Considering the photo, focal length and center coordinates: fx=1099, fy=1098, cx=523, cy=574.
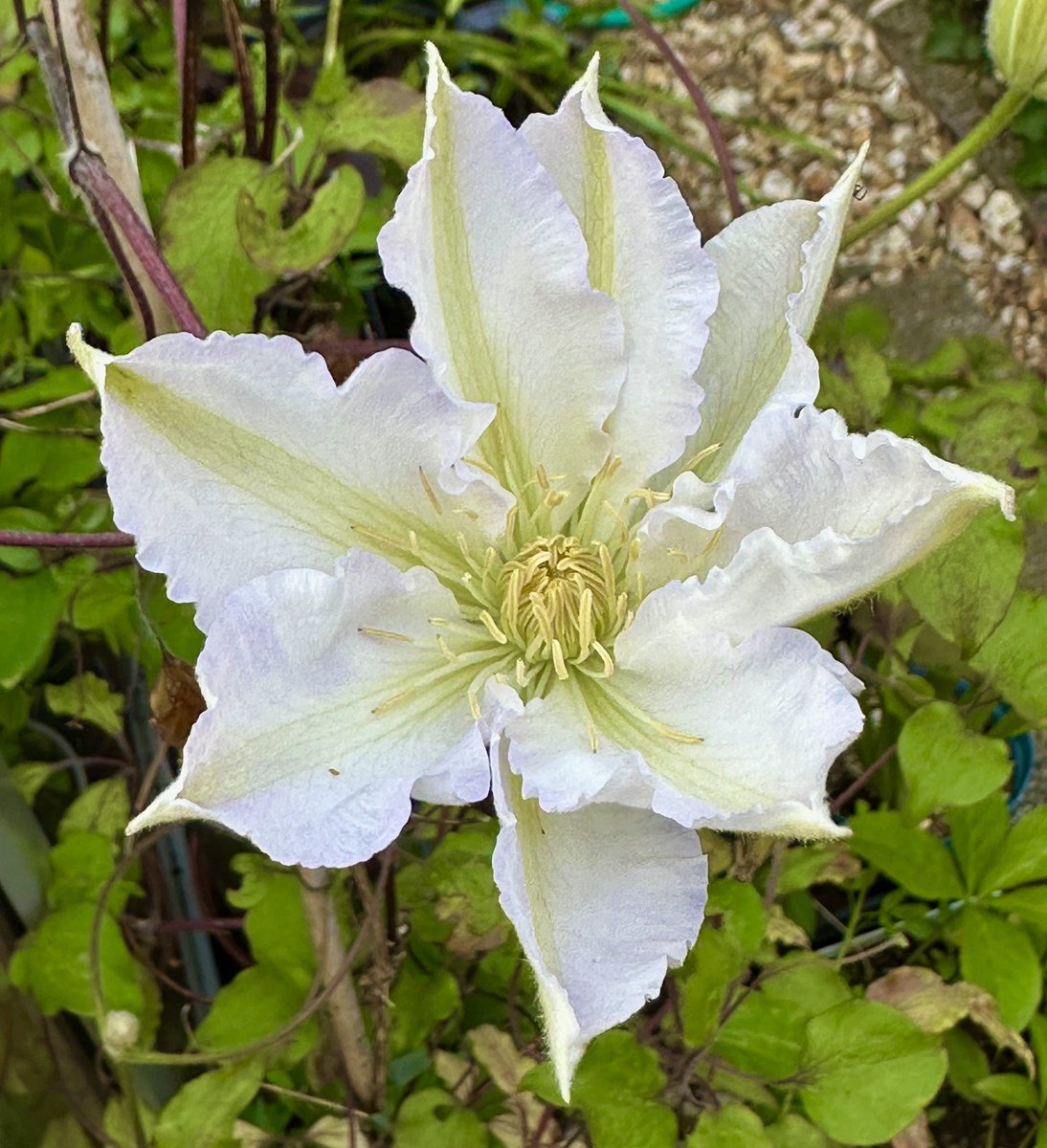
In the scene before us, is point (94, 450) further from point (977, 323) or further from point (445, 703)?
point (977, 323)

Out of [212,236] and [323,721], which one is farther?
[212,236]

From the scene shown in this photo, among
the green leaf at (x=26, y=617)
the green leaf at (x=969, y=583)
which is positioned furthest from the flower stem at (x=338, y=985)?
the green leaf at (x=969, y=583)

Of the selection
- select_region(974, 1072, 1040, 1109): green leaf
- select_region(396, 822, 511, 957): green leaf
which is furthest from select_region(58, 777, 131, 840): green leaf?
select_region(974, 1072, 1040, 1109): green leaf

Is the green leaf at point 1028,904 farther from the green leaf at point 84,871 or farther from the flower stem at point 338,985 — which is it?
the green leaf at point 84,871

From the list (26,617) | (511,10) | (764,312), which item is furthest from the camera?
(511,10)

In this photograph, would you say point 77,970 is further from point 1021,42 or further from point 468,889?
point 1021,42

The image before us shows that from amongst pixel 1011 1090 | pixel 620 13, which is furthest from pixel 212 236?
pixel 620 13

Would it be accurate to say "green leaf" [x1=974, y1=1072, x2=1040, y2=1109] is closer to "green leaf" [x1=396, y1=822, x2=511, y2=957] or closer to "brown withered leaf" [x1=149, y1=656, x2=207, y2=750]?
"green leaf" [x1=396, y1=822, x2=511, y2=957]

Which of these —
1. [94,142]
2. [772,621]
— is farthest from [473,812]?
[94,142]
